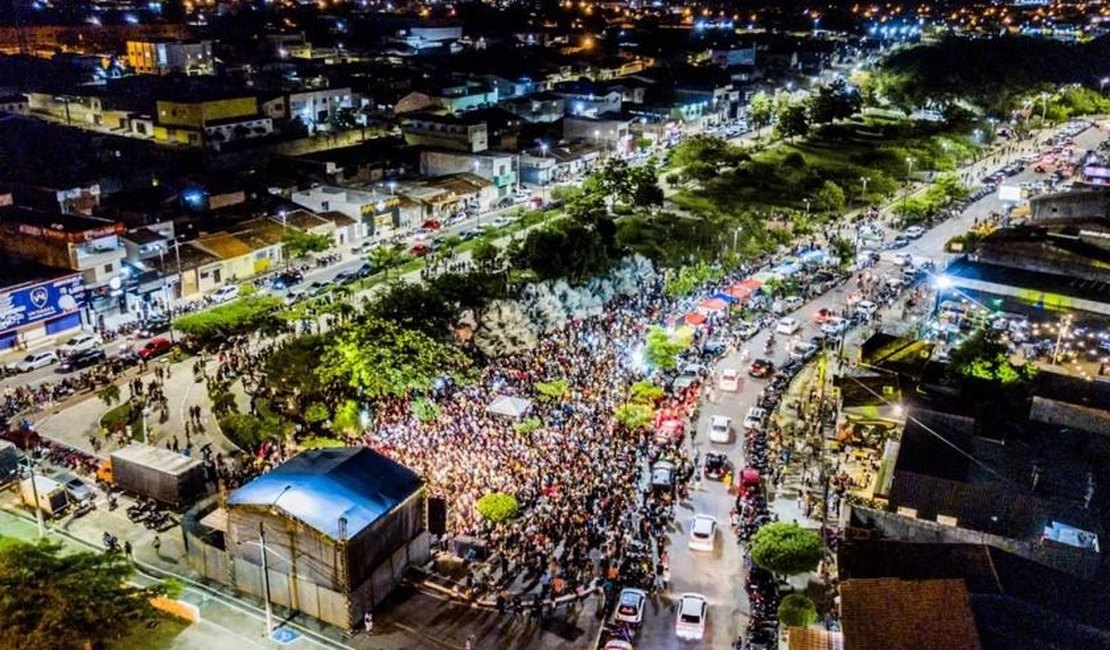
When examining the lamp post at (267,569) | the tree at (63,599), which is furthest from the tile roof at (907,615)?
the tree at (63,599)

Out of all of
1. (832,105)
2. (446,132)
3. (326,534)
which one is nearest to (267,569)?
(326,534)

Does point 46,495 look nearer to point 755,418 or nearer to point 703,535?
point 703,535

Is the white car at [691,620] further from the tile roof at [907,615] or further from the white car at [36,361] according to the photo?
the white car at [36,361]

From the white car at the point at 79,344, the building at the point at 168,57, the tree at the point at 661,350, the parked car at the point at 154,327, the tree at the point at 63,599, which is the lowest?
the parked car at the point at 154,327

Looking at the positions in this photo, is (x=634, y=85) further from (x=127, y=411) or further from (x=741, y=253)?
(x=127, y=411)

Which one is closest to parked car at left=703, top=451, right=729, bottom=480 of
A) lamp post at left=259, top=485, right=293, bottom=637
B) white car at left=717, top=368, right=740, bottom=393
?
white car at left=717, top=368, right=740, bottom=393
